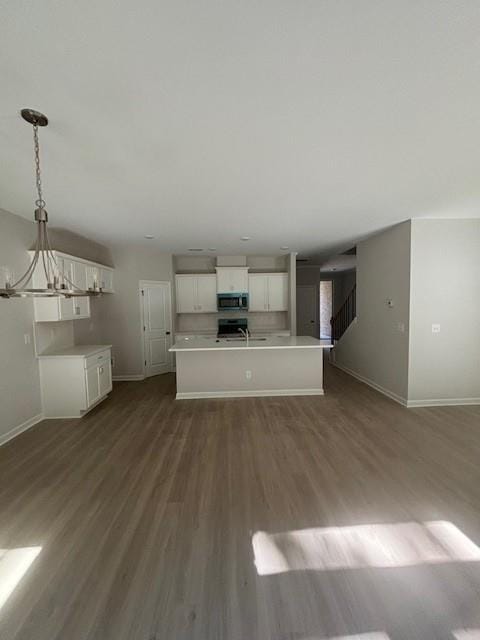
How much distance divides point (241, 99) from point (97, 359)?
12.7ft

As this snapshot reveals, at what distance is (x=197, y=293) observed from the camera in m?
6.27

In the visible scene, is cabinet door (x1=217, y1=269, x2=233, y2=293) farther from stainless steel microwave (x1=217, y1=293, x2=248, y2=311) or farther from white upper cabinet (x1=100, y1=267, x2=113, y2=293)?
white upper cabinet (x1=100, y1=267, x2=113, y2=293)

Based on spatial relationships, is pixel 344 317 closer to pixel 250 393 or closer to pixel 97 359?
pixel 250 393

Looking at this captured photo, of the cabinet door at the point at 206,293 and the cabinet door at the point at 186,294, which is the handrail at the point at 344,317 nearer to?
the cabinet door at the point at 206,293

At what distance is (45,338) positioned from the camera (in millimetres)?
3771

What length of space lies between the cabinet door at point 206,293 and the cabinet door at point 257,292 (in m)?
0.86

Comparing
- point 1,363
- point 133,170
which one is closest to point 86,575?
point 1,363

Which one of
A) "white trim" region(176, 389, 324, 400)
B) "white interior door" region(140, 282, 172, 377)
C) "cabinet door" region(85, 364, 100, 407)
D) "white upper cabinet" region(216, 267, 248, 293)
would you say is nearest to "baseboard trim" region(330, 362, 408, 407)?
"white trim" region(176, 389, 324, 400)

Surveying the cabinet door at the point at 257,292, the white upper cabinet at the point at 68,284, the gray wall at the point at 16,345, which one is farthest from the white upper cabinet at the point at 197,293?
the gray wall at the point at 16,345

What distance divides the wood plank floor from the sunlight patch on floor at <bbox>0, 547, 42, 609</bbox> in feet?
0.13

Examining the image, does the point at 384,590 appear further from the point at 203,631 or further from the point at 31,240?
the point at 31,240

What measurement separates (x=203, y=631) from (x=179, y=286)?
Answer: 562 cm

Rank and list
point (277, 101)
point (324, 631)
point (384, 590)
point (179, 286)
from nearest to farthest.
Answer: point (324, 631)
point (384, 590)
point (277, 101)
point (179, 286)

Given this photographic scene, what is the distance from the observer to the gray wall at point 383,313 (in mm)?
3965
